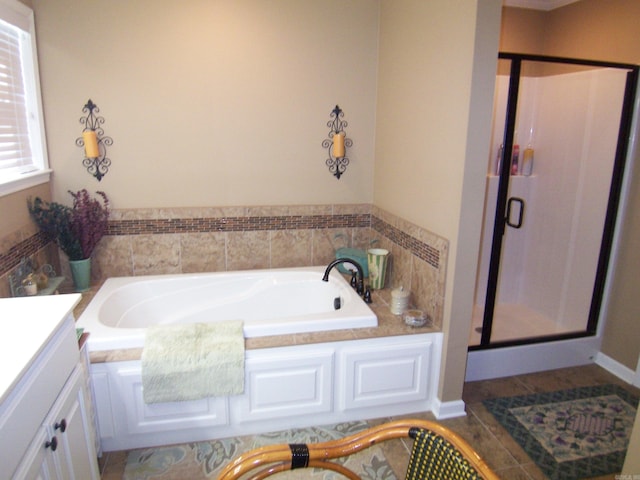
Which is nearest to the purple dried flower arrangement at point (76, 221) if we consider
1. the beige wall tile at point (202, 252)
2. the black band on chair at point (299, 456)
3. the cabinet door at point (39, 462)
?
the beige wall tile at point (202, 252)

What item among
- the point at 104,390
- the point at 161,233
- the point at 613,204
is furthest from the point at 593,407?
the point at 161,233

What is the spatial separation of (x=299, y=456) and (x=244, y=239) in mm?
2125

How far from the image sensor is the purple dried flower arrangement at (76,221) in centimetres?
260

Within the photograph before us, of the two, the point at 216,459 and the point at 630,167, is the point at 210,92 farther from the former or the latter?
the point at 630,167

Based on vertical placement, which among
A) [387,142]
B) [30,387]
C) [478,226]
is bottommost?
[30,387]

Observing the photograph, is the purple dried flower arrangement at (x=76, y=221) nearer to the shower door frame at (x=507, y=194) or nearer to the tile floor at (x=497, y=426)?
the tile floor at (x=497, y=426)

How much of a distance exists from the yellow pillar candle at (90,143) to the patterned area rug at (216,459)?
1782 millimetres

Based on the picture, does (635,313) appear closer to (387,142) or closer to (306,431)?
(387,142)

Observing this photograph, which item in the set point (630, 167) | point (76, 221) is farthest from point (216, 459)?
point (630, 167)

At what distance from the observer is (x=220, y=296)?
2.95 m

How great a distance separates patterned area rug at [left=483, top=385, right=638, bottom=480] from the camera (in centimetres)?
204

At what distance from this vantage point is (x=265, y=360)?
214cm

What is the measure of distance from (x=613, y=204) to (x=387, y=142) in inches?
60.3

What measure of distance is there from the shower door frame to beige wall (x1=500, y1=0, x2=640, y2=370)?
0.22 feet
